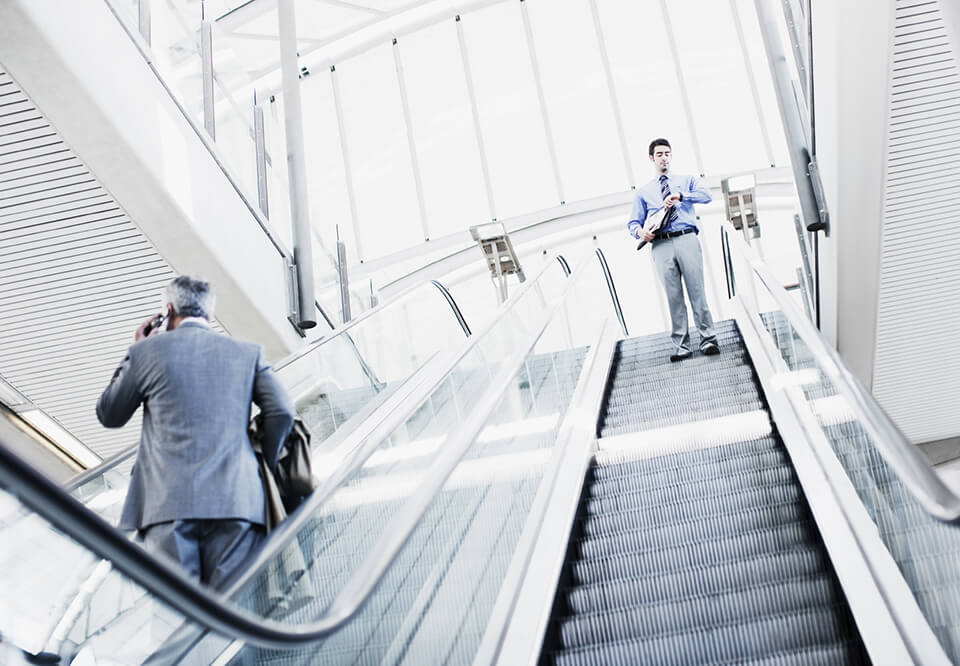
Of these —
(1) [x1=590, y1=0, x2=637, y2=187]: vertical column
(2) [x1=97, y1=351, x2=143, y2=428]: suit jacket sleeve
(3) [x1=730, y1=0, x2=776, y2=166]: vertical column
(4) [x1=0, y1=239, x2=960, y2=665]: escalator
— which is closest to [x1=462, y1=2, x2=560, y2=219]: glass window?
(1) [x1=590, y1=0, x2=637, y2=187]: vertical column

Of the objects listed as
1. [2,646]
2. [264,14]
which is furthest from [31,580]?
[264,14]

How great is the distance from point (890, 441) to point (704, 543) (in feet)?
5.85

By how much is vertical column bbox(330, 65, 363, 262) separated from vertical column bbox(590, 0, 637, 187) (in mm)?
4761

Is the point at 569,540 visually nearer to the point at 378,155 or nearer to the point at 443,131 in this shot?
the point at 443,131

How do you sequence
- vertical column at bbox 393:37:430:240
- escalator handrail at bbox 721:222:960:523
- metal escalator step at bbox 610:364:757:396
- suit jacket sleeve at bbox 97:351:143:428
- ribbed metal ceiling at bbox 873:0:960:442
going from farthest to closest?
vertical column at bbox 393:37:430:240
metal escalator step at bbox 610:364:757:396
ribbed metal ceiling at bbox 873:0:960:442
suit jacket sleeve at bbox 97:351:143:428
escalator handrail at bbox 721:222:960:523

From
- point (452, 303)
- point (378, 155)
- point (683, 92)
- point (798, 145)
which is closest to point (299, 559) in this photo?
point (798, 145)

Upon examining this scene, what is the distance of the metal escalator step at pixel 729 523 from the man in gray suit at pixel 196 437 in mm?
2156

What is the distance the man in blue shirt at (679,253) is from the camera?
749cm

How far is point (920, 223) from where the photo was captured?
7.05 meters

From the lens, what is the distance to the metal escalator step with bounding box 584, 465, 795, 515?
4891 millimetres

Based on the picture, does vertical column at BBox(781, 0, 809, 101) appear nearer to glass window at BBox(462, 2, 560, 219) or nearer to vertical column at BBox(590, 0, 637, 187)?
vertical column at BBox(590, 0, 637, 187)

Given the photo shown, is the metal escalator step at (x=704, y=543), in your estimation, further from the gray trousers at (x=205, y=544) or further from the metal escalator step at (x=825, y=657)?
the gray trousers at (x=205, y=544)

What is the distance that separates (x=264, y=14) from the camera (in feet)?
53.2

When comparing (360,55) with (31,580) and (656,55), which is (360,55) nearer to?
(656,55)
